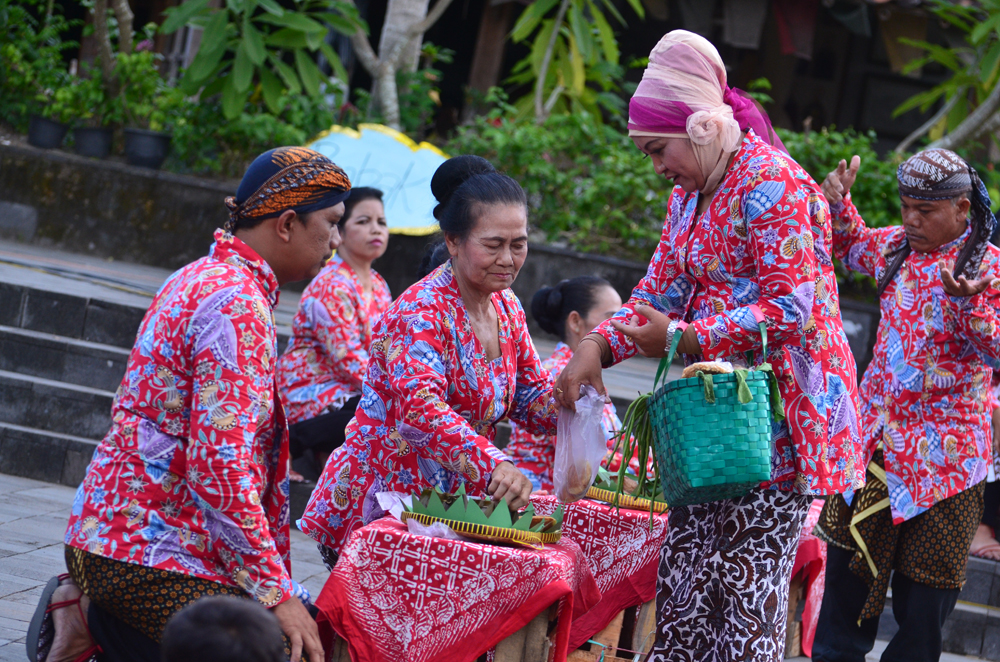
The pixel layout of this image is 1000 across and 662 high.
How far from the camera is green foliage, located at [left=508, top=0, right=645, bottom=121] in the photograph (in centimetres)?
916

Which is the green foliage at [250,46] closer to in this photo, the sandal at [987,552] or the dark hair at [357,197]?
the dark hair at [357,197]

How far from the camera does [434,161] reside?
858 cm

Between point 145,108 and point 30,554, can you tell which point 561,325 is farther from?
point 145,108

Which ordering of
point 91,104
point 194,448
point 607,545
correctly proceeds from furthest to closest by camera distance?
point 91,104 → point 607,545 → point 194,448

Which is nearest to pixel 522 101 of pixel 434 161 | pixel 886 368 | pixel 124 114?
pixel 434 161

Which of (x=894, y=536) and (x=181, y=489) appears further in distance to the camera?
A: (x=894, y=536)

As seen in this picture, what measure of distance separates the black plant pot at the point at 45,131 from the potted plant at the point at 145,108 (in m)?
0.61

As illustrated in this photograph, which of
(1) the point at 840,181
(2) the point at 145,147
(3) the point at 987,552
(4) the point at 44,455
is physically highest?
(1) the point at 840,181

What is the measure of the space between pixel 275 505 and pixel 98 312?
13.1ft

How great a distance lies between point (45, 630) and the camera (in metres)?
2.36

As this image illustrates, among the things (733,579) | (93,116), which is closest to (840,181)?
(733,579)

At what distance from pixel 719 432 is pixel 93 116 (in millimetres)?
8654

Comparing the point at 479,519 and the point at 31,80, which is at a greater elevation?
the point at 31,80

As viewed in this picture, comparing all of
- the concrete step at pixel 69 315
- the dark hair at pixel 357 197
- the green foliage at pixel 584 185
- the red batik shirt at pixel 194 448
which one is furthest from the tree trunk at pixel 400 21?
the red batik shirt at pixel 194 448
